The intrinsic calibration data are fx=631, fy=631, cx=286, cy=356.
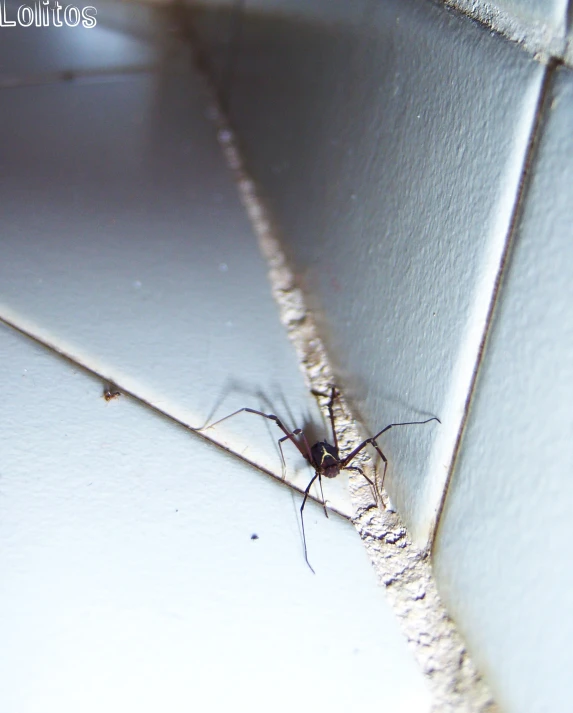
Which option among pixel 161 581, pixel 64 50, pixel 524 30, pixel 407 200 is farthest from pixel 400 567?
pixel 64 50

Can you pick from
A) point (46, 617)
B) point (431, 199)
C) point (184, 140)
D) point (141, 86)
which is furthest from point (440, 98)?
point (141, 86)

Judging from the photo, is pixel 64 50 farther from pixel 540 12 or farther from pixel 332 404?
pixel 540 12

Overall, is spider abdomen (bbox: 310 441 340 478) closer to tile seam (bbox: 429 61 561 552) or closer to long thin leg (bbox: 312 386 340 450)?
long thin leg (bbox: 312 386 340 450)

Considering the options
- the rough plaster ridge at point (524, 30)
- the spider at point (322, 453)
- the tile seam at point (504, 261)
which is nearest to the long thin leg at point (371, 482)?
the spider at point (322, 453)

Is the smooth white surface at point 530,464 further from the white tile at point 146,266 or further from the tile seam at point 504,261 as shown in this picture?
the white tile at point 146,266

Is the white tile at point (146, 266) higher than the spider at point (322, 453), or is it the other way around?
the white tile at point (146, 266)
